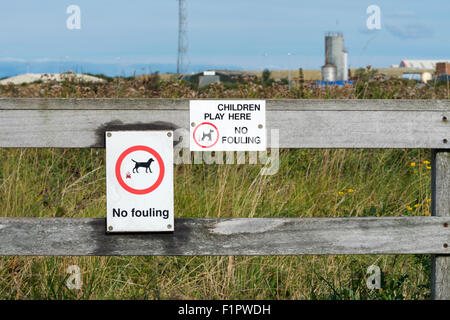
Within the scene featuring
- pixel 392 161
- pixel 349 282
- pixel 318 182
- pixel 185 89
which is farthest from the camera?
pixel 185 89

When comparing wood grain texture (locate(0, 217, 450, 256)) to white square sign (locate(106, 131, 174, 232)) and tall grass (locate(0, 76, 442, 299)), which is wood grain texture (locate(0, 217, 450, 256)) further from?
tall grass (locate(0, 76, 442, 299))

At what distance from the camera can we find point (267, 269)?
12.5 ft

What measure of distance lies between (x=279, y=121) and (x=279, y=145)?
0.43 feet

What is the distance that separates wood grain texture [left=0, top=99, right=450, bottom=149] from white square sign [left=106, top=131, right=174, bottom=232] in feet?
0.25

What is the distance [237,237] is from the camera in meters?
2.84

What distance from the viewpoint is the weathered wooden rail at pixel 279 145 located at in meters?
Answer: 2.83

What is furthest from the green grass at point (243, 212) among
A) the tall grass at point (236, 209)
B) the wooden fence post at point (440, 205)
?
the wooden fence post at point (440, 205)

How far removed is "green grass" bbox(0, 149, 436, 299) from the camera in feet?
11.5

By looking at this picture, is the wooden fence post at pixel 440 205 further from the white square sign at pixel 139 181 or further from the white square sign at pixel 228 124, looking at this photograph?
the white square sign at pixel 139 181

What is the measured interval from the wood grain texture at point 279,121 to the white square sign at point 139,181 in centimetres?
8

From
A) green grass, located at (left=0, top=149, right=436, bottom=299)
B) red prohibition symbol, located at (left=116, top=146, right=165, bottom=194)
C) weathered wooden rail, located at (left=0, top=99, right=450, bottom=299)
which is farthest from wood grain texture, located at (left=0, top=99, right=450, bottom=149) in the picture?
green grass, located at (left=0, top=149, right=436, bottom=299)
